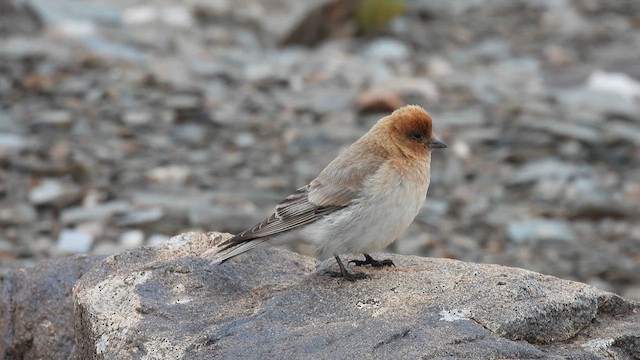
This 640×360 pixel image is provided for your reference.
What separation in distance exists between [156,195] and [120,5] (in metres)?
8.06

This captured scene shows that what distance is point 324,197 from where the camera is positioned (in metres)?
6.66

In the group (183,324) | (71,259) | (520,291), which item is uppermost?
(520,291)

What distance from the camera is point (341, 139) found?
43.3ft

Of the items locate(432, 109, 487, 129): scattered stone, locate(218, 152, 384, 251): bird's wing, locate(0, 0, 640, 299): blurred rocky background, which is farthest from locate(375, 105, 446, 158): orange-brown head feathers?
locate(432, 109, 487, 129): scattered stone

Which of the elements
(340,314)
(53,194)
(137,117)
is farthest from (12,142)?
(340,314)

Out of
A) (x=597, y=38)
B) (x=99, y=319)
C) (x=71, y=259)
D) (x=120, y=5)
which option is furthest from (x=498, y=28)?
(x=99, y=319)

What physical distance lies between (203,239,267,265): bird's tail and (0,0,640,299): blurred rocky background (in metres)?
4.13

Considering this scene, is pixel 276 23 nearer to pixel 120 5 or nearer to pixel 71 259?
pixel 120 5

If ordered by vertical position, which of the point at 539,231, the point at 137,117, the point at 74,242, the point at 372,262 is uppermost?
the point at 372,262

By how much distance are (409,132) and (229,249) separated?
1406 millimetres

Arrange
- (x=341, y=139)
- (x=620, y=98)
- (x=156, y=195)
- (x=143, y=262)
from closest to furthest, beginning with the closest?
(x=143, y=262) < (x=156, y=195) < (x=341, y=139) < (x=620, y=98)

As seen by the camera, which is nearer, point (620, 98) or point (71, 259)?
point (71, 259)

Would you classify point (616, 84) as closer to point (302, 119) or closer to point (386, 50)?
point (386, 50)

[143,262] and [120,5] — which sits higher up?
[143,262]
